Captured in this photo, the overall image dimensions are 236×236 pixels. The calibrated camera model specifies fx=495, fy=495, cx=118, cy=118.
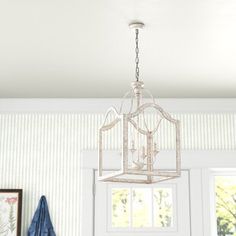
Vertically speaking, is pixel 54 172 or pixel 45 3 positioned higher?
pixel 45 3

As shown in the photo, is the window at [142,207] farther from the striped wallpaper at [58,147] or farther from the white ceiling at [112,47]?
the white ceiling at [112,47]

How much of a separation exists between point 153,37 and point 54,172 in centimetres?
160

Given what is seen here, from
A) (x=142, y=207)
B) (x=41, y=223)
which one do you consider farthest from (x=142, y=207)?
(x=41, y=223)

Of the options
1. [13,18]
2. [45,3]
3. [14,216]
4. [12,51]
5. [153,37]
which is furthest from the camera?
[14,216]

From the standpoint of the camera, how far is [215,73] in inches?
131

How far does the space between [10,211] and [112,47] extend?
1.62m

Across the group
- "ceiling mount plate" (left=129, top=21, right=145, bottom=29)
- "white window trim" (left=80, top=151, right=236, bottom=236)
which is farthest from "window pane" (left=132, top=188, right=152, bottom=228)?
"ceiling mount plate" (left=129, top=21, right=145, bottom=29)

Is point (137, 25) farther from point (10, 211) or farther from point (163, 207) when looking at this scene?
point (10, 211)

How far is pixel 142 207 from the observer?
3.82 m

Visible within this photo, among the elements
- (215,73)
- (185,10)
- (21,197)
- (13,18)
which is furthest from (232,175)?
(13,18)

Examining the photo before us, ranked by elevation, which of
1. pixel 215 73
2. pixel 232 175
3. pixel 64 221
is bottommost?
pixel 64 221

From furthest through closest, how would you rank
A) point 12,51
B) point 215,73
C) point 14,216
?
point 14,216 < point 215,73 < point 12,51

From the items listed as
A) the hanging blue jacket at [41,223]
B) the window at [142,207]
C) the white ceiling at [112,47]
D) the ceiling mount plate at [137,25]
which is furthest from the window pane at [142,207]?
the ceiling mount plate at [137,25]

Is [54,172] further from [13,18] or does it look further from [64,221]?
[13,18]
